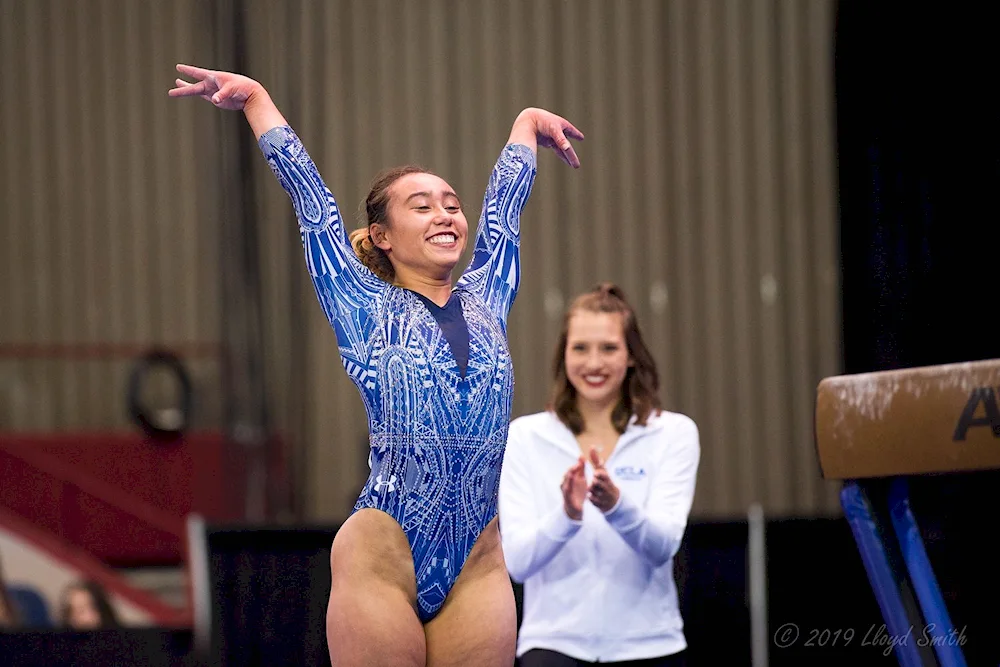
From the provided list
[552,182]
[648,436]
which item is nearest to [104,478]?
[552,182]

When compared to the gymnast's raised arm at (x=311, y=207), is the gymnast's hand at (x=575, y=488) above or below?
below

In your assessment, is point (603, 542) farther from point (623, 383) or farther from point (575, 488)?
point (623, 383)

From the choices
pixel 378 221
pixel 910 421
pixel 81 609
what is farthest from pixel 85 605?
pixel 910 421

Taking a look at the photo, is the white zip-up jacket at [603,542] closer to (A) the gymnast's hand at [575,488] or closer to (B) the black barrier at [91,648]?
(A) the gymnast's hand at [575,488]

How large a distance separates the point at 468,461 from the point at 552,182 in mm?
6268

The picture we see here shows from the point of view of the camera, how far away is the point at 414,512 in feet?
7.24

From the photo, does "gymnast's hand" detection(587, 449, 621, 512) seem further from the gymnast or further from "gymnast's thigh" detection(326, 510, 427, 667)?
"gymnast's thigh" detection(326, 510, 427, 667)

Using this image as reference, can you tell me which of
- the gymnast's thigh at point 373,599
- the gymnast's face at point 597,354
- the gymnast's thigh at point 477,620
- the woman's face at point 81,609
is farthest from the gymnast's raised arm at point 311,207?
the woman's face at point 81,609

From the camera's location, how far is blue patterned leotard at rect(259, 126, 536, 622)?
2.21m

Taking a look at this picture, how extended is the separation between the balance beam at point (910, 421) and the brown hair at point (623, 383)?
0.52 meters

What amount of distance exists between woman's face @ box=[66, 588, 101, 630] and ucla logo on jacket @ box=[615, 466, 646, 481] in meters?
4.00

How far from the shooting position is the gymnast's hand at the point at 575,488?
9.19ft

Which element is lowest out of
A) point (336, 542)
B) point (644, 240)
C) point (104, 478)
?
point (104, 478)

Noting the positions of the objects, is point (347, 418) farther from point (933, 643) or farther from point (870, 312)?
point (933, 643)
